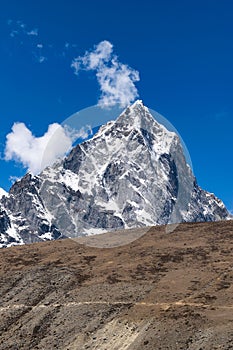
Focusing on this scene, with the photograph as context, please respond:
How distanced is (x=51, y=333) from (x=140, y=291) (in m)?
15.6

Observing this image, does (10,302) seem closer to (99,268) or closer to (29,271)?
(29,271)

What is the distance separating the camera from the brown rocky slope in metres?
63.6

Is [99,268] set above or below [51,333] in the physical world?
above

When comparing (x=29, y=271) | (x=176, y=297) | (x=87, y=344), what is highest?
(x=29, y=271)

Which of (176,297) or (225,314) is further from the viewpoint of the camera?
(176,297)

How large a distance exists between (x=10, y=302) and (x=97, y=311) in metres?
16.4

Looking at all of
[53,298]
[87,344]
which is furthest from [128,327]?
[53,298]

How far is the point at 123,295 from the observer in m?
76.6

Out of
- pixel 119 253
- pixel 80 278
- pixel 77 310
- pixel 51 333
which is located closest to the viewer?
pixel 51 333

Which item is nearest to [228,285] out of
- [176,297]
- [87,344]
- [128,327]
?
[176,297]

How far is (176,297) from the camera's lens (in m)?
73.1

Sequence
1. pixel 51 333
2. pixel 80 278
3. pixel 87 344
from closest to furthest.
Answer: pixel 87 344, pixel 51 333, pixel 80 278

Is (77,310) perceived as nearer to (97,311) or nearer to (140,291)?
(97,311)

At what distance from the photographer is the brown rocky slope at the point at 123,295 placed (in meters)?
63.6
